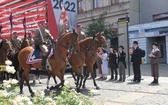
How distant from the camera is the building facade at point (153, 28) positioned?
27.1 meters

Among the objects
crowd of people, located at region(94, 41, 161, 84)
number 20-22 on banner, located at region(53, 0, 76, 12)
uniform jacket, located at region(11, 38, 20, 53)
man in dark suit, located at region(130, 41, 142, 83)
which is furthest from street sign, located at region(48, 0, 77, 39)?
man in dark suit, located at region(130, 41, 142, 83)

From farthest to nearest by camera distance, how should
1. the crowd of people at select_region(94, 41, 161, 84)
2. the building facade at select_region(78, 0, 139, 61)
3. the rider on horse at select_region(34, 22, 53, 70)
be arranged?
1. the building facade at select_region(78, 0, 139, 61)
2. the crowd of people at select_region(94, 41, 161, 84)
3. the rider on horse at select_region(34, 22, 53, 70)

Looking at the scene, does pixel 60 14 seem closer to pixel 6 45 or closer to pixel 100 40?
pixel 6 45

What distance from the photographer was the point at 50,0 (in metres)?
12.7

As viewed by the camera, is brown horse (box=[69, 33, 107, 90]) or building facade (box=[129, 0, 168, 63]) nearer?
brown horse (box=[69, 33, 107, 90])

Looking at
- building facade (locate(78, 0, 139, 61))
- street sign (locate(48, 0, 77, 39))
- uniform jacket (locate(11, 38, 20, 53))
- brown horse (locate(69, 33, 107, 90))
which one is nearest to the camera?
brown horse (locate(69, 33, 107, 90))

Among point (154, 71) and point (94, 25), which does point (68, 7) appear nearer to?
point (154, 71)

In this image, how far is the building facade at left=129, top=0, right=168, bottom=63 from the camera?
27109 millimetres

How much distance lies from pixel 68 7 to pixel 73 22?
891 millimetres

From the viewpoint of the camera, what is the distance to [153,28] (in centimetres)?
2766

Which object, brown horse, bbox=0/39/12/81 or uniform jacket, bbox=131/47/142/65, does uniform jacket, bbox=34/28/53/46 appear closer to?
brown horse, bbox=0/39/12/81

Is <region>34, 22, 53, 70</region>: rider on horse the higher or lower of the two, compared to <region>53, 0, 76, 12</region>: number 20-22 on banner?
lower

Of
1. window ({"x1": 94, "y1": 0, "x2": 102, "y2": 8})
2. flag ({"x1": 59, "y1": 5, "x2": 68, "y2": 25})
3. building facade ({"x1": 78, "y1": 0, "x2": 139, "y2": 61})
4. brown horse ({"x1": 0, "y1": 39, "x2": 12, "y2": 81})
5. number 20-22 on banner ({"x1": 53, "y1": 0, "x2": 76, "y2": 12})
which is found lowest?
brown horse ({"x1": 0, "y1": 39, "x2": 12, "y2": 81})

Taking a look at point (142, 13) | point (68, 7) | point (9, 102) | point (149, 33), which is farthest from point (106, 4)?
point (9, 102)
